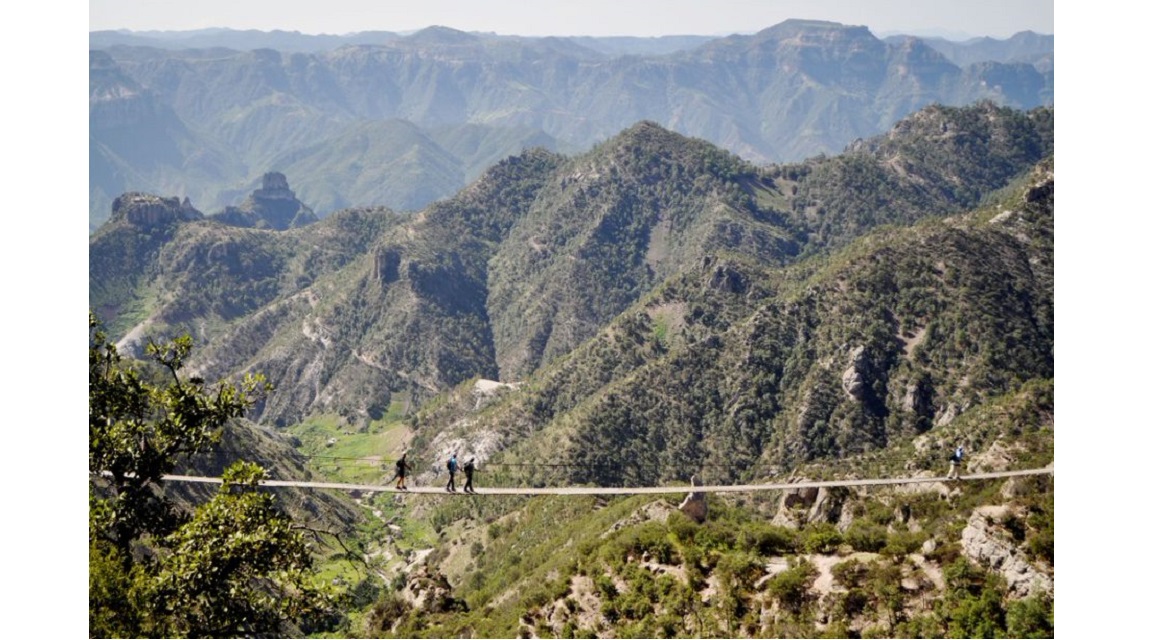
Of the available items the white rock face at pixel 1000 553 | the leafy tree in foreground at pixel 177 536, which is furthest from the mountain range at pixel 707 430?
the leafy tree in foreground at pixel 177 536

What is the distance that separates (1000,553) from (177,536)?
2606cm

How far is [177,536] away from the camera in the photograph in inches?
952

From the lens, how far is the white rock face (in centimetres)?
2873

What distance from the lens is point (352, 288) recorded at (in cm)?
19462

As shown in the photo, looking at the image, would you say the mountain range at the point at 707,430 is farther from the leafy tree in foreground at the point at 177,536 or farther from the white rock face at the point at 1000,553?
the leafy tree in foreground at the point at 177,536

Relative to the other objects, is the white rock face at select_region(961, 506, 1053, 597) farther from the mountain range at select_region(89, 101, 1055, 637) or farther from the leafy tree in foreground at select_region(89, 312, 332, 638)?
the leafy tree in foreground at select_region(89, 312, 332, 638)

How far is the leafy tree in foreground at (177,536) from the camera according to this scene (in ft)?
77.5

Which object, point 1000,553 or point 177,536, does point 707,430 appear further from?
point 177,536

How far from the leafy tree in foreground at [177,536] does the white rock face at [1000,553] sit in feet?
71.1

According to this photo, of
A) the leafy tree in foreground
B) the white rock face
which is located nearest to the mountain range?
the white rock face

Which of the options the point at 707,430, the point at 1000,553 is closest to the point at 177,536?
the point at 1000,553

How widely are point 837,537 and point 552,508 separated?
124 feet

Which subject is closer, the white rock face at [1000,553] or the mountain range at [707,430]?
the white rock face at [1000,553]
